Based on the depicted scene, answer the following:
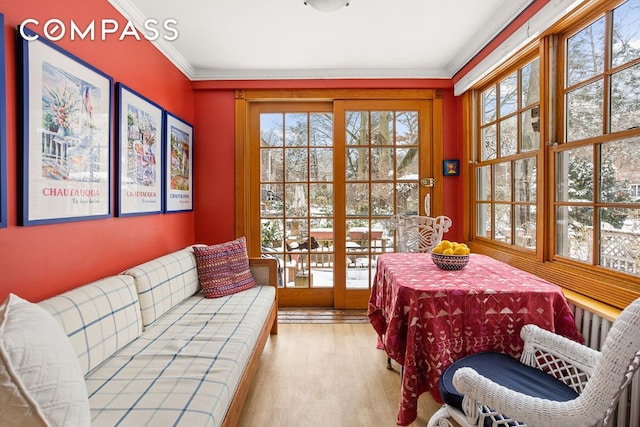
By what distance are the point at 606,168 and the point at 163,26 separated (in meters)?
3.12

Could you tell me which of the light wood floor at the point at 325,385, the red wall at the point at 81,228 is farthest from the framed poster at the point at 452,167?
the red wall at the point at 81,228

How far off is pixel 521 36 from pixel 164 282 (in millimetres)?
2948

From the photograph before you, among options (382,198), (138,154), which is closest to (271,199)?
(382,198)

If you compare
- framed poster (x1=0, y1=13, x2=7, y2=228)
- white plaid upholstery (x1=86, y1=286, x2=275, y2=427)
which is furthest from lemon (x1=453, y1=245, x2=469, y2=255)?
framed poster (x1=0, y1=13, x2=7, y2=228)

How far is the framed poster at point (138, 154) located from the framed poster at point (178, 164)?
0.12m

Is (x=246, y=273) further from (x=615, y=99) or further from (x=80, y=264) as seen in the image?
(x=615, y=99)

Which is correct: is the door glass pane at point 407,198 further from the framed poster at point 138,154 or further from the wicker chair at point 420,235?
the framed poster at point 138,154

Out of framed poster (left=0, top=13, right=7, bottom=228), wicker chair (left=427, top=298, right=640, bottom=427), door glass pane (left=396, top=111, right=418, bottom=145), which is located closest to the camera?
wicker chair (left=427, top=298, right=640, bottom=427)

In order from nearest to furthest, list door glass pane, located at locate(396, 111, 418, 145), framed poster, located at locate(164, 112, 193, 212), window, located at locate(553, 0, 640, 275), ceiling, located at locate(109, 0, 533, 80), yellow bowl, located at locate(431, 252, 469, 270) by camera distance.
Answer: window, located at locate(553, 0, 640, 275), yellow bowl, located at locate(431, 252, 469, 270), ceiling, located at locate(109, 0, 533, 80), framed poster, located at locate(164, 112, 193, 212), door glass pane, located at locate(396, 111, 418, 145)

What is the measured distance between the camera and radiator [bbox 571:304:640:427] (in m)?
1.41

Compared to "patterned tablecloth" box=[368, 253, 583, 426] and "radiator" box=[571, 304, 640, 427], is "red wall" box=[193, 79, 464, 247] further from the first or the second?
"patterned tablecloth" box=[368, 253, 583, 426]

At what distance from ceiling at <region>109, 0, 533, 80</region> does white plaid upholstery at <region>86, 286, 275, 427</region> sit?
2.12 metres

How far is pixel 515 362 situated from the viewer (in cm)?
153

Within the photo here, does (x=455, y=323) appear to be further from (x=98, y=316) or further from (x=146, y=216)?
(x=146, y=216)
